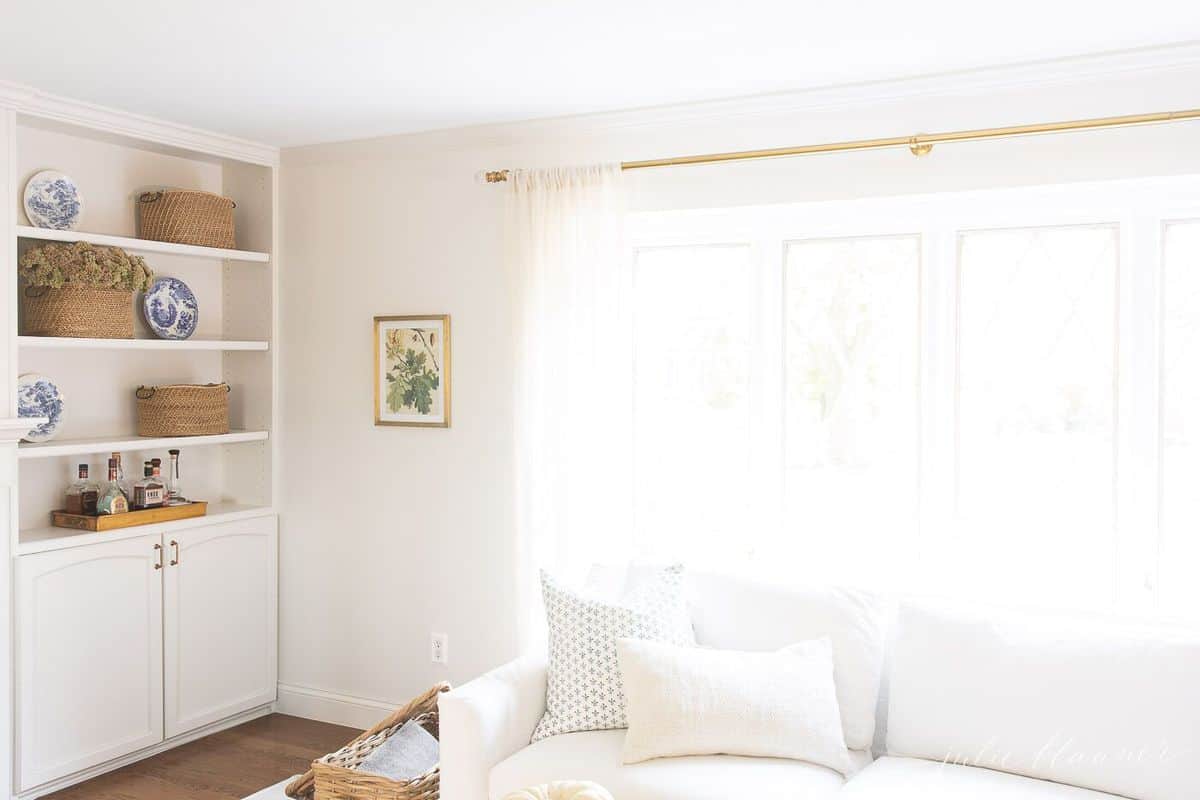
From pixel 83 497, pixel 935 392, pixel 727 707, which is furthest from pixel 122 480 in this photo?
pixel 935 392

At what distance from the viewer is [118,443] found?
3895mm

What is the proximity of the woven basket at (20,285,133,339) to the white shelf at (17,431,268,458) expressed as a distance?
40 cm

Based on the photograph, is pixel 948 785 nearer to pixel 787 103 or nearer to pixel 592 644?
pixel 592 644

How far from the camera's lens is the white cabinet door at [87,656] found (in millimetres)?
3590

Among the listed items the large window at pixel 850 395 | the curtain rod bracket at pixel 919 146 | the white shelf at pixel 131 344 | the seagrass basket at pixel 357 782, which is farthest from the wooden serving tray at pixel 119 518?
the curtain rod bracket at pixel 919 146

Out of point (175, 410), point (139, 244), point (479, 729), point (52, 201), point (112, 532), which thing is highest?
point (52, 201)

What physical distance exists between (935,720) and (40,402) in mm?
3227

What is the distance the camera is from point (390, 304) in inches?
169

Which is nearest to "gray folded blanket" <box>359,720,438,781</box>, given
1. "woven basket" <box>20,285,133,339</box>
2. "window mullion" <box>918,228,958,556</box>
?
"window mullion" <box>918,228,958,556</box>

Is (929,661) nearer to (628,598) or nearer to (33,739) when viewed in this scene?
(628,598)

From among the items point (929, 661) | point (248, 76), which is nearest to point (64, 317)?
point (248, 76)

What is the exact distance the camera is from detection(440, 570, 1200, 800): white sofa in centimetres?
254

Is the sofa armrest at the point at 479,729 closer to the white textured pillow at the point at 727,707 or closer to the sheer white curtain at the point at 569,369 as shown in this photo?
the white textured pillow at the point at 727,707

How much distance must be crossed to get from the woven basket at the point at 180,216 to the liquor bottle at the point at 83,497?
3.21ft
